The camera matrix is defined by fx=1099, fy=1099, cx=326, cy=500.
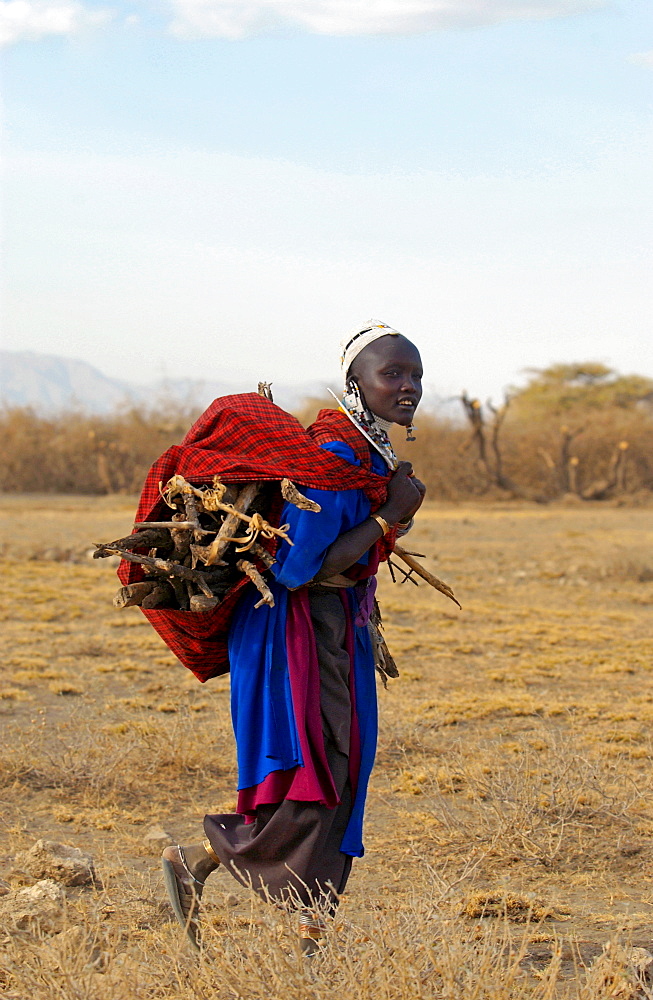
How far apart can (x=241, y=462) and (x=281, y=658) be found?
0.50 m

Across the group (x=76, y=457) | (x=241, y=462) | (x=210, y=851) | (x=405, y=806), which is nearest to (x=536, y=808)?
(x=405, y=806)

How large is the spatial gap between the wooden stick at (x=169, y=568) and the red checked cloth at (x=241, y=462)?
0.36ft

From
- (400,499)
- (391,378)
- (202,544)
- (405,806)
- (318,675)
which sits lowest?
(405,806)

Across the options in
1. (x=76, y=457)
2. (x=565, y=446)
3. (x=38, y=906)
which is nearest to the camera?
(x=38, y=906)

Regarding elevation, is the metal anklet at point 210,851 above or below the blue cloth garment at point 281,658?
below

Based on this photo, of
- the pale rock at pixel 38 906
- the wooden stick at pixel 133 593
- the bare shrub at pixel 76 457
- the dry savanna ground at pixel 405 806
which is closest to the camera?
the dry savanna ground at pixel 405 806

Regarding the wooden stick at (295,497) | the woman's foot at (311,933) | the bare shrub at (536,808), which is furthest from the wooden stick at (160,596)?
the bare shrub at (536,808)

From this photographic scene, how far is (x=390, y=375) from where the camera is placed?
2732 mm

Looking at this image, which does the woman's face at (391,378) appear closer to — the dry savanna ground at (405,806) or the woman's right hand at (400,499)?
the woman's right hand at (400,499)

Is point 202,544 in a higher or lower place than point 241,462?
lower

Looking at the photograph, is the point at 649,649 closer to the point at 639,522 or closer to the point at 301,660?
the point at 301,660

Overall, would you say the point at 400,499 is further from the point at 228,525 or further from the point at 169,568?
the point at 169,568

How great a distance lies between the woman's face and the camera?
272 centimetres

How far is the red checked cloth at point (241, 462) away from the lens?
8.48ft
